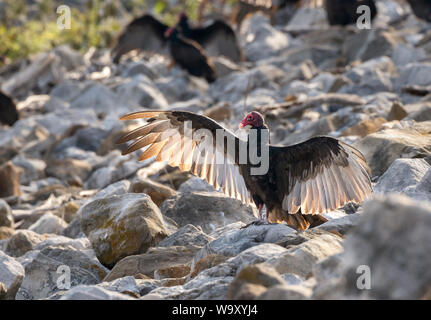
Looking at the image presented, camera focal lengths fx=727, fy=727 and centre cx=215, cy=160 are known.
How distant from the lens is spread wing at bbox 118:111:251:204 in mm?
6227

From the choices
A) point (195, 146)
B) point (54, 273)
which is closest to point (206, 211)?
point (195, 146)

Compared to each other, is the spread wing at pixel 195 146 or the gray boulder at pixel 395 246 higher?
the gray boulder at pixel 395 246

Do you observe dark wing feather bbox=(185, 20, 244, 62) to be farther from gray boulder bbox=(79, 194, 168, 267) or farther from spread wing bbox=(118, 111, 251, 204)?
gray boulder bbox=(79, 194, 168, 267)

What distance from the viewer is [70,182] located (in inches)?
407

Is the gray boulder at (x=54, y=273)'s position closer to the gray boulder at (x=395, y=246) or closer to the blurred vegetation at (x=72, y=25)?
the gray boulder at (x=395, y=246)

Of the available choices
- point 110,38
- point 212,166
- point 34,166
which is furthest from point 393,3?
point 212,166

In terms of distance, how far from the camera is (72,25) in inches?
799

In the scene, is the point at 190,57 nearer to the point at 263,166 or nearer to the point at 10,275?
the point at 263,166

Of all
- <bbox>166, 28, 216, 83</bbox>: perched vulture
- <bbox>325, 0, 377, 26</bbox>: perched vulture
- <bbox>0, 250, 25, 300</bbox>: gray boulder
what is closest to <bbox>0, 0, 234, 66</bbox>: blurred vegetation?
<bbox>166, 28, 216, 83</bbox>: perched vulture

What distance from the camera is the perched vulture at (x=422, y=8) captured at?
54.9 feet

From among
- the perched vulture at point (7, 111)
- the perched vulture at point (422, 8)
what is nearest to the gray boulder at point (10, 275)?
the perched vulture at point (7, 111)

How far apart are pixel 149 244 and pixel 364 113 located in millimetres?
4725

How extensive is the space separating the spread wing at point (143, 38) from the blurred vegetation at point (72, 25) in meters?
2.58
